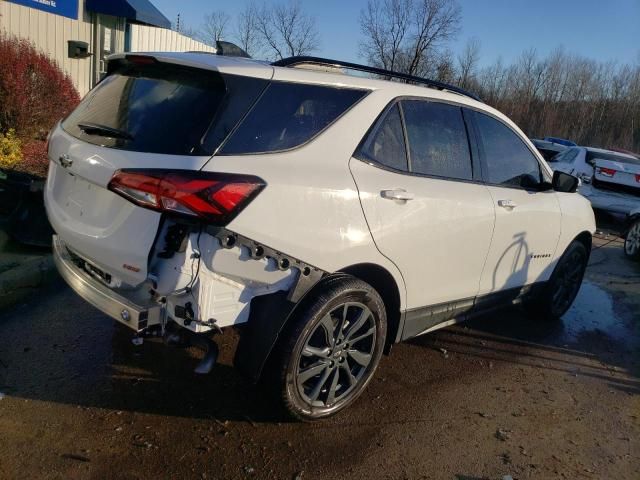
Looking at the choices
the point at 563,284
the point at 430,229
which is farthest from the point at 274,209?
the point at 563,284

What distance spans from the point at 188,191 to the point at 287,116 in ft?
2.33

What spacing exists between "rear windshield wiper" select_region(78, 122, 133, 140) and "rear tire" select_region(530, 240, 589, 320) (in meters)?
3.95

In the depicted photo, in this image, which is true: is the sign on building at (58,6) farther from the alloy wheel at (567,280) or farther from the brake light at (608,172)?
the brake light at (608,172)

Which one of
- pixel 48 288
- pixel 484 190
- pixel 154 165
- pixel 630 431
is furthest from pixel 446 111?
pixel 48 288

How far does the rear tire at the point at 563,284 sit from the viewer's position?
5.21m

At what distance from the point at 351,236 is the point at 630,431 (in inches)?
90.7

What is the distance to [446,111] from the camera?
384 cm

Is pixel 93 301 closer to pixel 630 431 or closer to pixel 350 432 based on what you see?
pixel 350 432

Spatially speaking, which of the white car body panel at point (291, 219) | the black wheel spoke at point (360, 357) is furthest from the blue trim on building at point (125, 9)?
the black wheel spoke at point (360, 357)

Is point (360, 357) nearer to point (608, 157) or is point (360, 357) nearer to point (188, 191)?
point (188, 191)

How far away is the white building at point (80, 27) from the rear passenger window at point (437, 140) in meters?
8.48

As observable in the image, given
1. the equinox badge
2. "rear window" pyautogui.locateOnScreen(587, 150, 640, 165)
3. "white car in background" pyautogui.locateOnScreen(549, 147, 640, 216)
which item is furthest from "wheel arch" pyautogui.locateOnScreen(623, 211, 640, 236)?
the equinox badge

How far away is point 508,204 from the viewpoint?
4.13 meters

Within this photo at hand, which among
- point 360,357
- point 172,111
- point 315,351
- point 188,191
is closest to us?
point 188,191
